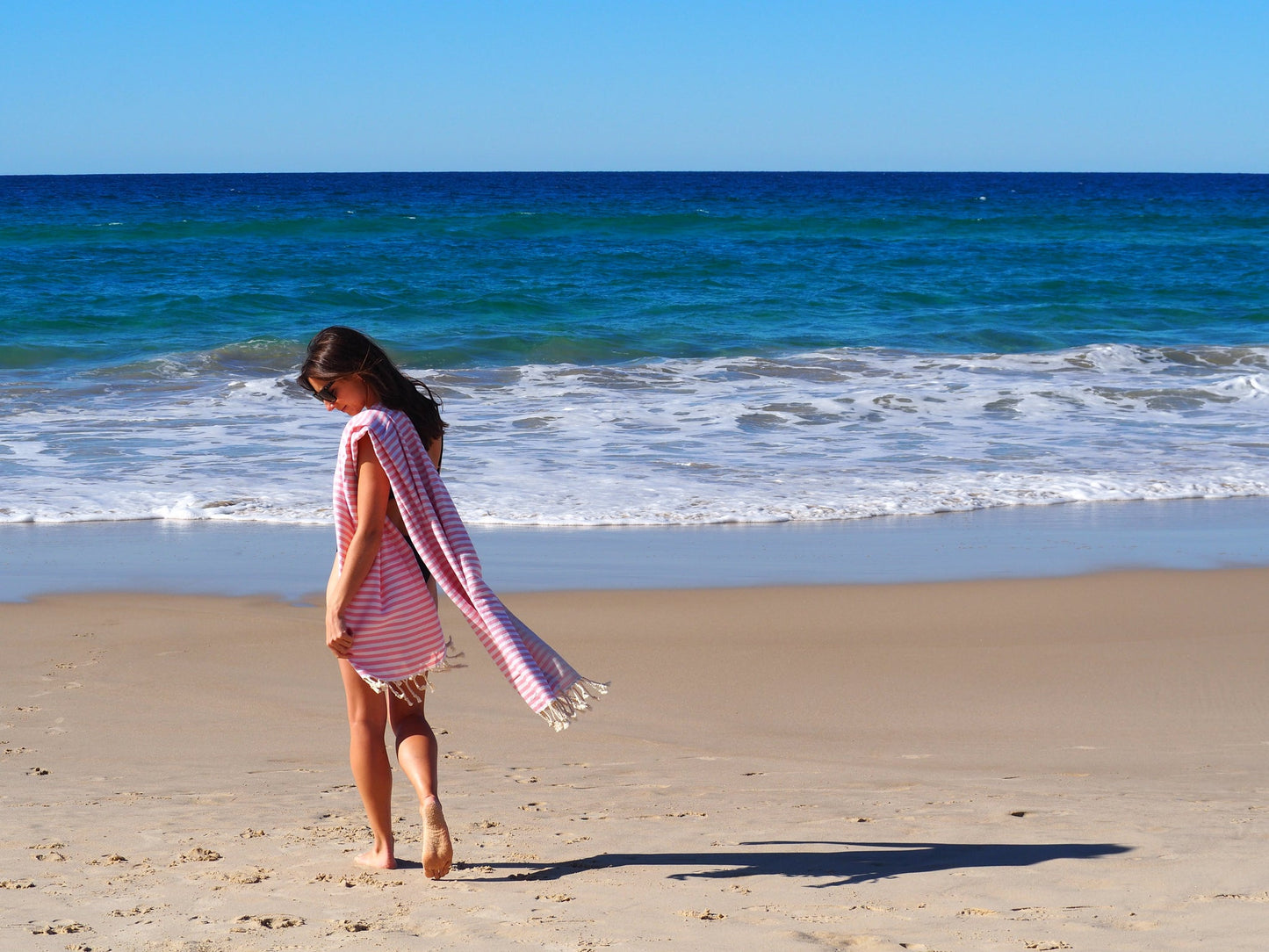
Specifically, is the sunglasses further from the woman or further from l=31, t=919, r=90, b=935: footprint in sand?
l=31, t=919, r=90, b=935: footprint in sand

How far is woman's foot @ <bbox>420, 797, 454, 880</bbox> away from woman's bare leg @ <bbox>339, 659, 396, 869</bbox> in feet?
0.60

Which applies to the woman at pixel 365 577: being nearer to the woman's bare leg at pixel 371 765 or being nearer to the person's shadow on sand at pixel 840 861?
the woman's bare leg at pixel 371 765

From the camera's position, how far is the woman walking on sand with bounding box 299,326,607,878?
2.92 metres

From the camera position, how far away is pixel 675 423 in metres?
10.7

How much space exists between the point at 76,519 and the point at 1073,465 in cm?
638

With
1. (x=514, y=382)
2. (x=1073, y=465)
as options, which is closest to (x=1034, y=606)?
(x=1073, y=465)

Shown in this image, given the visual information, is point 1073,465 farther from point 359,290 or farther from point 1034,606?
point 359,290

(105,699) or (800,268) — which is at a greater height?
(800,268)

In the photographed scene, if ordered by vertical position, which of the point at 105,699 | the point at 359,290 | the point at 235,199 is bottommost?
the point at 105,699

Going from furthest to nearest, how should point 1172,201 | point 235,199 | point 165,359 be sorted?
point 1172,201
point 235,199
point 165,359

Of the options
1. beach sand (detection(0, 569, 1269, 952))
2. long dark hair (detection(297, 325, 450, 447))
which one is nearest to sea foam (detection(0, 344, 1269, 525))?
beach sand (detection(0, 569, 1269, 952))

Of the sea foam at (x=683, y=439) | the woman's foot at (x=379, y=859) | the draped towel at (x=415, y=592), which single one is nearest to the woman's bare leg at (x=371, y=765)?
the woman's foot at (x=379, y=859)

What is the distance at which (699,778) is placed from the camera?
12.5ft

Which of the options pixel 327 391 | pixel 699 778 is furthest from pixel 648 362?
pixel 327 391
